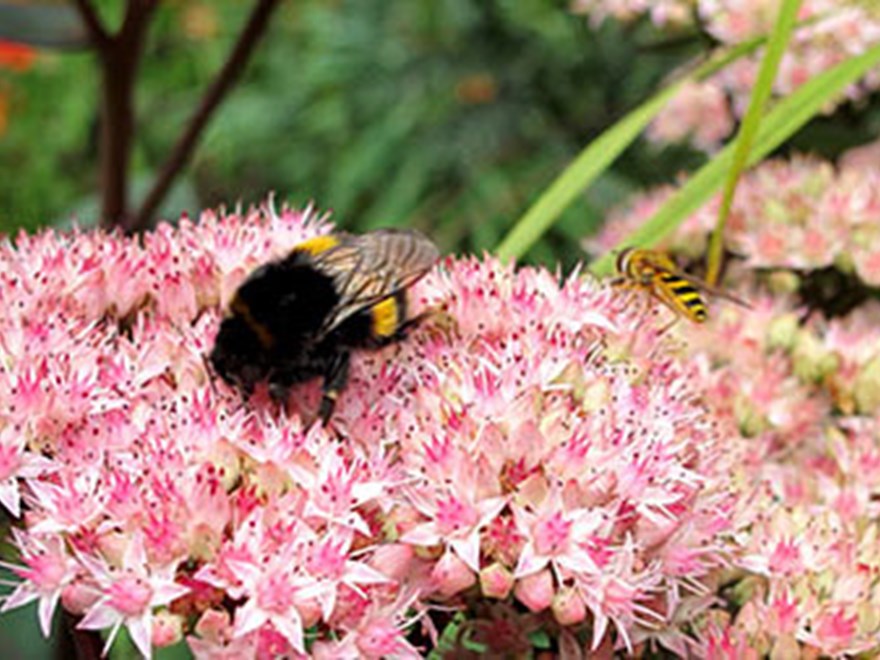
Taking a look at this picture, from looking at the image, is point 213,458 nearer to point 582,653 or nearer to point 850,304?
point 582,653

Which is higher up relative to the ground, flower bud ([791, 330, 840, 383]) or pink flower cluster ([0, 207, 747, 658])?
pink flower cluster ([0, 207, 747, 658])

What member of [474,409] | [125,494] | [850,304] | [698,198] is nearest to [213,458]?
[125,494]

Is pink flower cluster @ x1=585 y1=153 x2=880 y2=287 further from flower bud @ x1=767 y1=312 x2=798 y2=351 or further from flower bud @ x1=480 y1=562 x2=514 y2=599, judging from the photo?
flower bud @ x1=480 y1=562 x2=514 y2=599

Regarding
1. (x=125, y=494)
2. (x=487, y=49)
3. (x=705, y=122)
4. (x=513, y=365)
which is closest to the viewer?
(x=125, y=494)

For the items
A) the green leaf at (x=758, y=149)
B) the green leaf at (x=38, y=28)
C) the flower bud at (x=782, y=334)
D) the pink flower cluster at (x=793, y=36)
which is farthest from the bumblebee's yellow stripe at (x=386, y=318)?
the green leaf at (x=38, y=28)

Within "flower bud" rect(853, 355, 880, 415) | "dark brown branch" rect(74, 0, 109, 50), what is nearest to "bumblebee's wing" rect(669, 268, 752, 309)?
"flower bud" rect(853, 355, 880, 415)

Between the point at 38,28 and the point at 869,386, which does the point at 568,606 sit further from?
the point at 38,28

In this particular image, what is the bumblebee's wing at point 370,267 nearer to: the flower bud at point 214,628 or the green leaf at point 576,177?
the flower bud at point 214,628

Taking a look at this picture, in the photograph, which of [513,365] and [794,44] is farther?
[794,44]
